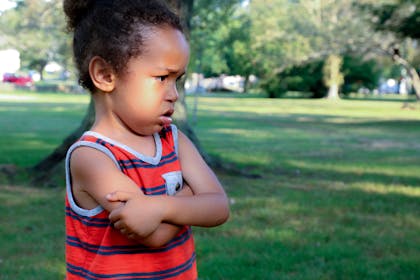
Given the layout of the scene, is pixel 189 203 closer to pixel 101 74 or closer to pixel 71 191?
pixel 71 191

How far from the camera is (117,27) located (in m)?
2.09

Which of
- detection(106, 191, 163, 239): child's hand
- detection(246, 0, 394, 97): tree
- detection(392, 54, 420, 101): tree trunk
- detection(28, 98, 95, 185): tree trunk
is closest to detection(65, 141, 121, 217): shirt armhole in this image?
detection(106, 191, 163, 239): child's hand

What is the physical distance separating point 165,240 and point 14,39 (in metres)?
71.4

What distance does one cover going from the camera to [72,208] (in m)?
2.11

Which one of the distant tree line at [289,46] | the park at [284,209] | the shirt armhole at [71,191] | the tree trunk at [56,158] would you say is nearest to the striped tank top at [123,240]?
the shirt armhole at [71,191]

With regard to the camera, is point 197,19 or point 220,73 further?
point 220,73

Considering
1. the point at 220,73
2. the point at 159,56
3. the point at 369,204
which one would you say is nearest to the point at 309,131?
the point at 369,204

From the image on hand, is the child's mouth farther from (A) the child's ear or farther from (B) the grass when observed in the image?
(B) the grass

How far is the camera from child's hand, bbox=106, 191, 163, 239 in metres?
1.91

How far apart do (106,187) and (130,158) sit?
14 centimetres

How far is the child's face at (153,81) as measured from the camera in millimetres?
2072

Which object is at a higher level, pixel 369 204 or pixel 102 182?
pixel 102 182

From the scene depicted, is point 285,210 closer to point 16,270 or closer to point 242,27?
point 16,270

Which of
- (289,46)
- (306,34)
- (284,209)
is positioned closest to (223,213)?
(284,209)
